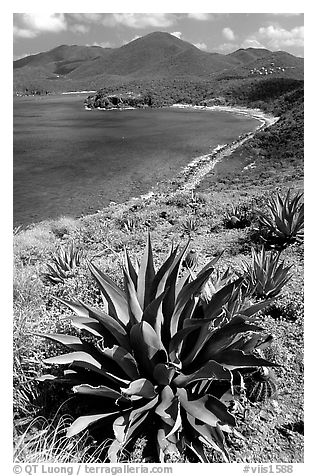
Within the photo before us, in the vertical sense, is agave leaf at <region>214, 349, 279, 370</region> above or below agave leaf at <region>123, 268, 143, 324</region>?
below

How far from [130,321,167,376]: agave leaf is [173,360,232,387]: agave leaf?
5.2 inches

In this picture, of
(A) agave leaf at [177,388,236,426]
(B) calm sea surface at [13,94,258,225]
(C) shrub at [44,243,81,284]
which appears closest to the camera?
(A) agave leaf at [177,388,236,426]

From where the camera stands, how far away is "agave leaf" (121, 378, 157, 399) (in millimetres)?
2096

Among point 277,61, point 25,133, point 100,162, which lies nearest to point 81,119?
point 25,133

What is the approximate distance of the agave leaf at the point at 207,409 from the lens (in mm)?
2084

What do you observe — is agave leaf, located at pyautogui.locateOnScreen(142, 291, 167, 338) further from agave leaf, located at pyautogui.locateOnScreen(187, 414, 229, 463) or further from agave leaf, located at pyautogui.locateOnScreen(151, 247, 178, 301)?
agave leaf, located at pyautogui.locateOnScreen(187, 414, 229, 463)

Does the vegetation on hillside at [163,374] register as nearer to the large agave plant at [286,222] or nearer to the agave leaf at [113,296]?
the agave leaf at [113,296]

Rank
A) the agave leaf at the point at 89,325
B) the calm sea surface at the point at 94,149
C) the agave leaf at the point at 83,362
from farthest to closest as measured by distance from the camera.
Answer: the calm sea surface at the point at 94,149 < the agave leaf at the point at 89,325 < the agave leaf at the point at 83,362

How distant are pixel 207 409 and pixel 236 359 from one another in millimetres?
291

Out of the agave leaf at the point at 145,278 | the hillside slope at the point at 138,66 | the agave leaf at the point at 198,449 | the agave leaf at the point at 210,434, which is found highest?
the hillside slope at the point at 138,66

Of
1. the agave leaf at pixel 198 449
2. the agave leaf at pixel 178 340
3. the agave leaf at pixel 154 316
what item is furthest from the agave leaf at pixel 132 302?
the agave leaf at pixel 198 449

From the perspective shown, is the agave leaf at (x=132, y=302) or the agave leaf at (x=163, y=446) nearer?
the agave leaf at (x=163, y=446)

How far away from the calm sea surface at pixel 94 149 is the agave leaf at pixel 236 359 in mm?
14529

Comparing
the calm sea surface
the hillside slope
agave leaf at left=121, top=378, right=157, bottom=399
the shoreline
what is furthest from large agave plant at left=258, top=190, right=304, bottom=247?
the hillside slope
